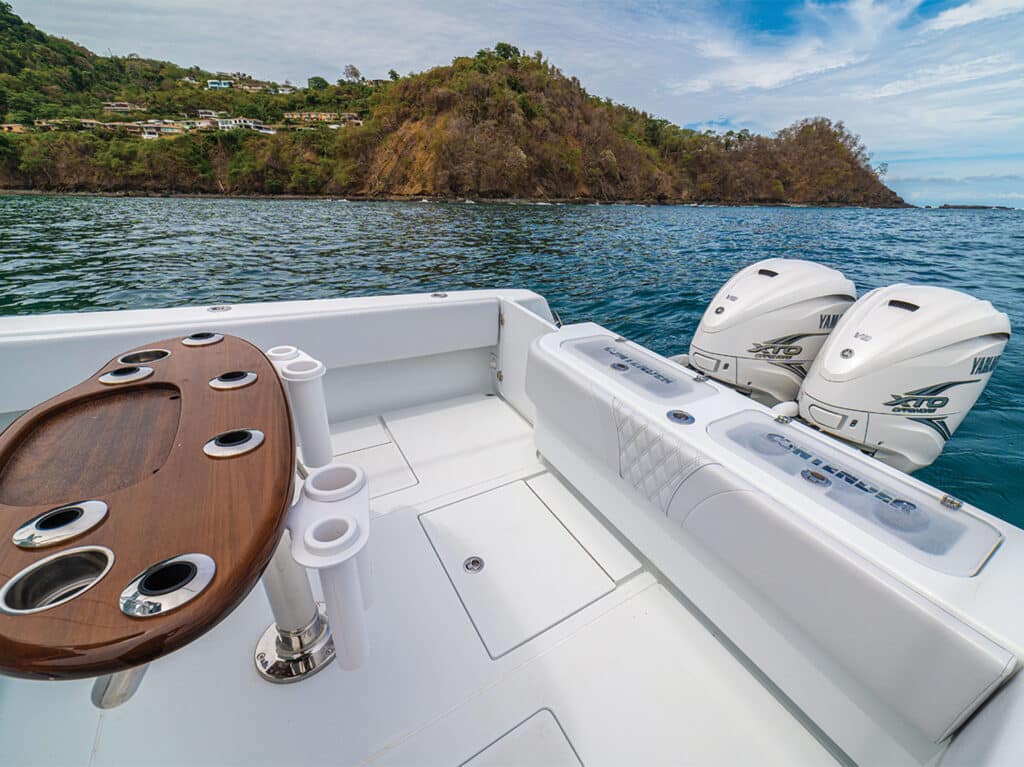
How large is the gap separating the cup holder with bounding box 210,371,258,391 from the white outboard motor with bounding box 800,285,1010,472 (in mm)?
1724

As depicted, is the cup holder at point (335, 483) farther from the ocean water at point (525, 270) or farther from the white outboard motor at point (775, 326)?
the ocean water at point (525, 270)

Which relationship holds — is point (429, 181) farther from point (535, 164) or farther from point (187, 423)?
point (187, 423)

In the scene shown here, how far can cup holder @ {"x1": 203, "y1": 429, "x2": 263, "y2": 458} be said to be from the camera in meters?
0.61

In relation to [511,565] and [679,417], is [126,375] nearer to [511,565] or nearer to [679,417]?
[511,565]

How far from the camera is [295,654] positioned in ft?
3.21

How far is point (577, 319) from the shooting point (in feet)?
18.0

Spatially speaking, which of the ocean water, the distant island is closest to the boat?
the ocean water

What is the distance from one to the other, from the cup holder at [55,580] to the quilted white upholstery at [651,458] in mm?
987

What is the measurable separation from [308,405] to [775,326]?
171 centimetres

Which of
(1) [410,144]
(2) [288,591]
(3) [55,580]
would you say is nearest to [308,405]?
(2) [288,591]

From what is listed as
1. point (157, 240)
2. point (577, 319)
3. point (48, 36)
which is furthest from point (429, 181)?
point (48, 36)

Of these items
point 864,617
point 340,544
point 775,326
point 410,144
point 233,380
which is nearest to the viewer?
point 340,544

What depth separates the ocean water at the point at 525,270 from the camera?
2.71m

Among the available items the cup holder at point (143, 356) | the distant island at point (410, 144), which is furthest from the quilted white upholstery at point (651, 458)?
the distant island at point (410, 144)
